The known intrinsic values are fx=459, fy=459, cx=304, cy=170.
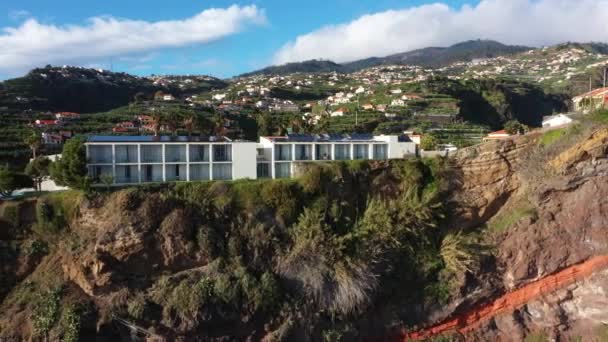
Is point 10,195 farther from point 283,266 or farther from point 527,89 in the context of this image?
point 527,89

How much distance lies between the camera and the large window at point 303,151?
3362 cm

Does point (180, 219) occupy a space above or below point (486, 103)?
below

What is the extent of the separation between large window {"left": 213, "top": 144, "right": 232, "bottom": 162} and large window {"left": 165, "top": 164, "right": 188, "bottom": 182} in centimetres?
224

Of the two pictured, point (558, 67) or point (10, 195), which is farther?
point (558, 67)

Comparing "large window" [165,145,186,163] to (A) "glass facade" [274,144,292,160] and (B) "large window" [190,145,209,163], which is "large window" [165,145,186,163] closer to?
(B) "large window" [190,145,209,163]

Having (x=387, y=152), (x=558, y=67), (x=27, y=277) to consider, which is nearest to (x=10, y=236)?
(x=27, y=277)

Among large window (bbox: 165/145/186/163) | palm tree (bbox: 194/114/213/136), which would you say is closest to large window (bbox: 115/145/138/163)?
large window (bbox: 165/145/186/163)

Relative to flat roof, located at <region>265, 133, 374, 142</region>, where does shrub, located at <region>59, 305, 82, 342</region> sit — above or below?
below

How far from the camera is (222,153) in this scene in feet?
102

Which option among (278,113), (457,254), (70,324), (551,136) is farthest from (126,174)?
(278,113)

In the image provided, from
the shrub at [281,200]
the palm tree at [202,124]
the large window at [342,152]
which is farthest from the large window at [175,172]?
the large window at [342,152]

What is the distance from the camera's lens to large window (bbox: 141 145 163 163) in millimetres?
29438

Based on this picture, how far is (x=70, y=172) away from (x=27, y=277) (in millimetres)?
5773

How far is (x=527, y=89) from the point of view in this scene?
9681 centimetres
